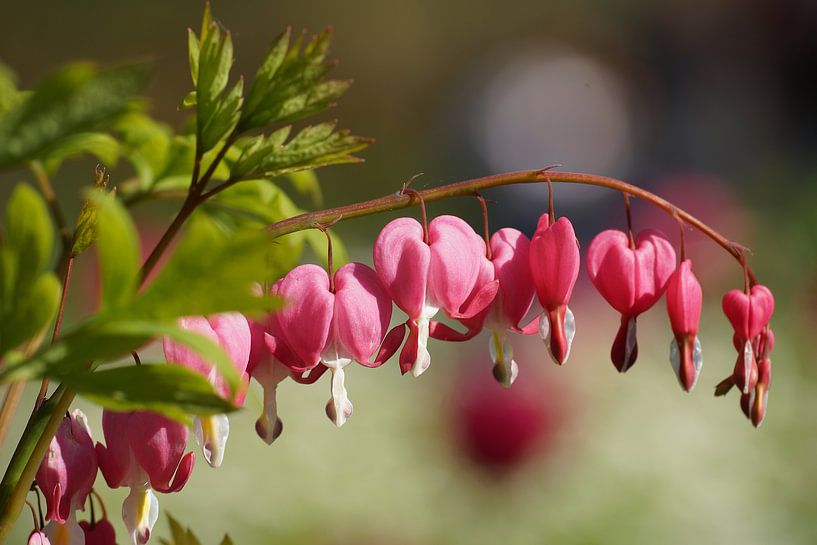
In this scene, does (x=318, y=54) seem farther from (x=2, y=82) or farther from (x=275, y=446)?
(x=275, y=446)

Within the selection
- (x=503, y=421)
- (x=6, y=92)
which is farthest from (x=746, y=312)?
(x=503, y=421)

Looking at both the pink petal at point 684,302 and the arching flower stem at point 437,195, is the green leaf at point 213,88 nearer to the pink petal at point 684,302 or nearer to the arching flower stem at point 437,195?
the arching flower stem at point 437,195

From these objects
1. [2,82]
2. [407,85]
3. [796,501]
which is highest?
[2,82]

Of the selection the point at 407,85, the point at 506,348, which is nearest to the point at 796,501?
the point at 506,348

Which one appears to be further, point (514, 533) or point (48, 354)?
point (514, 533)

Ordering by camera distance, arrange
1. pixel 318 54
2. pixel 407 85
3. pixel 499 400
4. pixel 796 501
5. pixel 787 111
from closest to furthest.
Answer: pixel 318 54, pixel 499 400, pixel 796 501, pixel 787 111, pixel 407 85

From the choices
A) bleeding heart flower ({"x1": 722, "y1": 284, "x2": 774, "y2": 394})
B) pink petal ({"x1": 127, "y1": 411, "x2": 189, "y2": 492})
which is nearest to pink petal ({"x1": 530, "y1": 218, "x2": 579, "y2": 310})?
bleeding heart flower ({"x1": 722, "y1": 284, "x2": 774, "y2": 394})

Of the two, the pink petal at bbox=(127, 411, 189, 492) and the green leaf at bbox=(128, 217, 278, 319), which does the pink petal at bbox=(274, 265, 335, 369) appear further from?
the green leaf at bbox=(128, 217, 278, 319)
